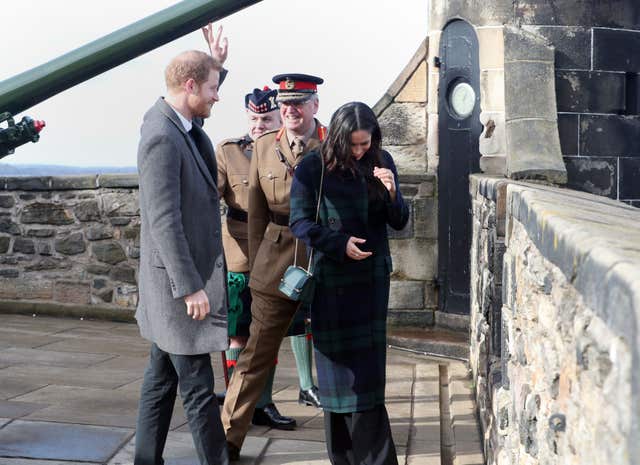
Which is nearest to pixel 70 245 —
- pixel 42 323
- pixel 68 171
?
pixel 42 323

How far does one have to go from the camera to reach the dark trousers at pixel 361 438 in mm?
3600

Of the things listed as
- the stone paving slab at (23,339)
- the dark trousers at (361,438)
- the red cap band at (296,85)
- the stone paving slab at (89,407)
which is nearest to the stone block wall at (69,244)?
the stone paving slab at (23,339)

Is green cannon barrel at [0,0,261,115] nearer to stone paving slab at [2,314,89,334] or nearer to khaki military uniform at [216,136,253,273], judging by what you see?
khaki military uniform at [216,136,253,273]

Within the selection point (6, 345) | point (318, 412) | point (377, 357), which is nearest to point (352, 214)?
point (377, 357)

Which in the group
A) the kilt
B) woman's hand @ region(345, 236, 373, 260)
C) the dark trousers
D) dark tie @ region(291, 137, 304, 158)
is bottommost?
the dark trousers

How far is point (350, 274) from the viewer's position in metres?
3.66

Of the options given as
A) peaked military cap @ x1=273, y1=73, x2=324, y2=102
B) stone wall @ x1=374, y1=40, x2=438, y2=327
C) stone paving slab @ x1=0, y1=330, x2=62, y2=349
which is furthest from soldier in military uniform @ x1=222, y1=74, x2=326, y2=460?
stone wall @ x1=374, y1=40, x2=438, y2=327

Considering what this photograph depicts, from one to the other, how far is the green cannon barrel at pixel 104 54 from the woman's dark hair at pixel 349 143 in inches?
59.6

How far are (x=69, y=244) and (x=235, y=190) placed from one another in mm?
3970

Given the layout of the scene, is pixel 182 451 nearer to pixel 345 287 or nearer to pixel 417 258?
pixel 345 287

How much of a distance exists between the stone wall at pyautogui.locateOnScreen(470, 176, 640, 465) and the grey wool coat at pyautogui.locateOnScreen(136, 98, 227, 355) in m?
1.11

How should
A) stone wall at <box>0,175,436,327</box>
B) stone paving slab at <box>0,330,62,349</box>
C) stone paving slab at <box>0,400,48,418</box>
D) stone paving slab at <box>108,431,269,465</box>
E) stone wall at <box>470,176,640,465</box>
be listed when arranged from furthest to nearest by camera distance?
stone wall at <box>0,175,436,327</box>, stone paving slab at <box>0,330,62,349</box>, stone paving slab at <box>0,400,48,418</box>, stone paving slab at <box>108,431,269,465</box>, stone wall at <box>470,176,640,465</box>

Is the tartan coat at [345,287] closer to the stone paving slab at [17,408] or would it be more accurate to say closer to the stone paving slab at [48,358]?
the stone paving slab at [17,408]

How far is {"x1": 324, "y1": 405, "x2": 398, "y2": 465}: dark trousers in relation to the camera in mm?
3600
